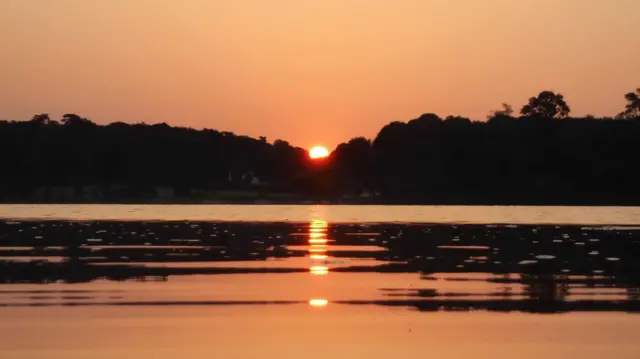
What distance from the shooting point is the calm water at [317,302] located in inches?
752

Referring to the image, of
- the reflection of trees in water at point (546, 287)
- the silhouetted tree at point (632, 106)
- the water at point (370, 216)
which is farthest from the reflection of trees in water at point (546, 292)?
the silhouetted tree at point (632, 106)

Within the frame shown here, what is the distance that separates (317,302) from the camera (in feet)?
83.0

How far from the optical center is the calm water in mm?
19094

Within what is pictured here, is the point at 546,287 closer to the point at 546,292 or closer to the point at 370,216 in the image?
the point at 546,292

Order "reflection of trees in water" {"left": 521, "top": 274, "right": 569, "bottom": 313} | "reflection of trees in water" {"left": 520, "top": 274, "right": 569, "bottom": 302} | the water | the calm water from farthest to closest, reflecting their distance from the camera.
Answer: the water < "reflection of trees in water" {"left": 520, "top": 274, "right": 569, "bottom": 302} < "reflection of trees in water" {"left": 521, "top": 274, "right": 569, "bottom": 313} < the calm water

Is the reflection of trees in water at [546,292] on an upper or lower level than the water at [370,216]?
lower

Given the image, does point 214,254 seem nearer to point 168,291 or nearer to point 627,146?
point 168,291

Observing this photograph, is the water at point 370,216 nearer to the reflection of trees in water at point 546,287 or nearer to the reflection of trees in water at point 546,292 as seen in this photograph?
the reflection of trees in water at point 546,287

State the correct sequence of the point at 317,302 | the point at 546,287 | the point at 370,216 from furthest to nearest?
the point at 370,216
the point at 546,287
the point at 317,302

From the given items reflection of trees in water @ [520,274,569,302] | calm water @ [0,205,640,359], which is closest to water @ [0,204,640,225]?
calm water @ [0,205,640,359]

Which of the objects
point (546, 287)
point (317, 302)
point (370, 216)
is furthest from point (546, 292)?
point (370, 216)

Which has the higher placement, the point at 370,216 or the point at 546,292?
the point at 370,216

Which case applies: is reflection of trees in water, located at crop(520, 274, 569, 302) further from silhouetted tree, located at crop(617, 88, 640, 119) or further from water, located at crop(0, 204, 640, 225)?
silhouetted tree, located at crop(617, 88, 640, 119)

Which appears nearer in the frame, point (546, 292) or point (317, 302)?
point (317, 302)
